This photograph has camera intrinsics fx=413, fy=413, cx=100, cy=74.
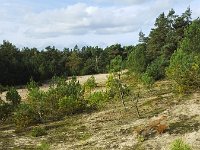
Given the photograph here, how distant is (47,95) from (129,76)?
151 ft

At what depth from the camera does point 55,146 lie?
1967 inches

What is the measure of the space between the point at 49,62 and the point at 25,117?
9201cm

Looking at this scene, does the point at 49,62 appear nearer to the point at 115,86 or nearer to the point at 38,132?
the point at 115,86

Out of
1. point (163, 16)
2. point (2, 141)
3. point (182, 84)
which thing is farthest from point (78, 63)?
point (2, 141)

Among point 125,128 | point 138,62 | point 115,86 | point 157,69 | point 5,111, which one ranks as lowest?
point 125,128

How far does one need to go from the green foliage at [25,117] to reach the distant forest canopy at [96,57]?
2722 cm

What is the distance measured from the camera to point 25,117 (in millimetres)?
65500

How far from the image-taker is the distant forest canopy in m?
102

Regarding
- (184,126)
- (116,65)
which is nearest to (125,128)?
(184,126)

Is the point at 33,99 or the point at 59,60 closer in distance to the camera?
the point at 33,99

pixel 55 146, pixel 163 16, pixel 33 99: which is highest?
pixel 163 16

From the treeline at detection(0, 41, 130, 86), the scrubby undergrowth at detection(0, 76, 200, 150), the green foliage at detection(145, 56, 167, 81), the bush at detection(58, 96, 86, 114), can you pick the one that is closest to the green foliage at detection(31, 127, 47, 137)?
the scrubby undergrowth at detection(0, 76, 200, 150)

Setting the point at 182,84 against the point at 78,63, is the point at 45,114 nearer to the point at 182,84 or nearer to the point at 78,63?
the point at 182,84

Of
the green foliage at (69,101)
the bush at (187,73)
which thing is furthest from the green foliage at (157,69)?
the bush at (187,73)
